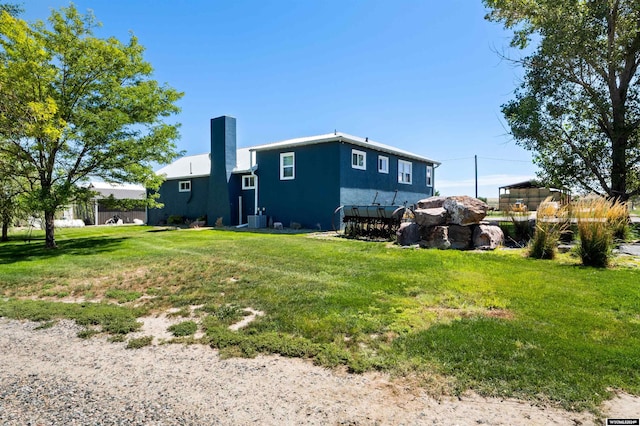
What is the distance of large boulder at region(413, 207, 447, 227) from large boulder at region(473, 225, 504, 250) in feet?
2.85

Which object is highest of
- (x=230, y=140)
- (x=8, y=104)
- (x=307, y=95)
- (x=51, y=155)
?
(x=307, y=95)

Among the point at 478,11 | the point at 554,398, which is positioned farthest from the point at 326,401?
the point at 478,11

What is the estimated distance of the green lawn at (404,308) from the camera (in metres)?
2.73

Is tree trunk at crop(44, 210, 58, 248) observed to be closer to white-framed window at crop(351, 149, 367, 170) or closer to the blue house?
the blue house

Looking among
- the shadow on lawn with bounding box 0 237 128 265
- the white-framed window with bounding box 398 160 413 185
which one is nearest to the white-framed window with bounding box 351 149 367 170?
the white-framed window with bounding box 398 160 413 185

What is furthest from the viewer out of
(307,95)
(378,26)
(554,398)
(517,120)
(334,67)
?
(307,95)

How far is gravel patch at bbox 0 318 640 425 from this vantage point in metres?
2.23

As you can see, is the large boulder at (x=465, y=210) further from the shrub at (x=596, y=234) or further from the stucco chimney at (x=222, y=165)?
the stucco chimney at (x=222, y=165)

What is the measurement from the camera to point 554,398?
2.33 m

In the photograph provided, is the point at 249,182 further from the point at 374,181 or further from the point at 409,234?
the point at 409,234

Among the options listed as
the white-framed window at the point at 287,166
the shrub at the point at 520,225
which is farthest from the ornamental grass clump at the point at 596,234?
the white-framed window at the point at 287,166

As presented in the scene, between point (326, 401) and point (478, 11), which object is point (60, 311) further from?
point (478, 11)

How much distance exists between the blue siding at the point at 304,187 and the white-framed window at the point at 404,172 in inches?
232

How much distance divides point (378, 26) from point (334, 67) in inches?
131
